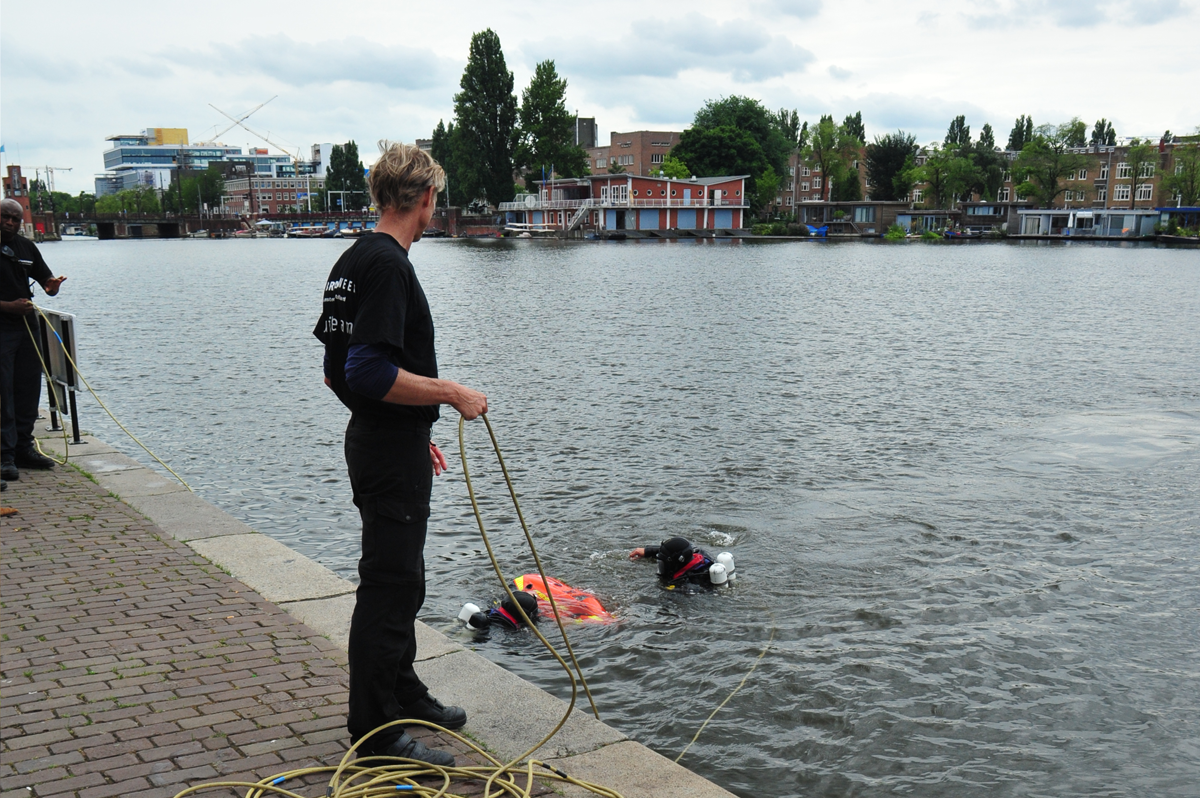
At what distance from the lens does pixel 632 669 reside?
6668 mm

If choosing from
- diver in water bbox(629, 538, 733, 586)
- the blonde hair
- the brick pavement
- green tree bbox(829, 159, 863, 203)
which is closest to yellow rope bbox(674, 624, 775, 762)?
diver in water bbox(629, 538, 733, 586)

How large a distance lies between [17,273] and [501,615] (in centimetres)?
567

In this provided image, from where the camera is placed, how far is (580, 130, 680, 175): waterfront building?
530 feet

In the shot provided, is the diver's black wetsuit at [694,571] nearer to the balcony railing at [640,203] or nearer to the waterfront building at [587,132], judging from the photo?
the balcony railing at [640,203]

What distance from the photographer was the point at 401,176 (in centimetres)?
371

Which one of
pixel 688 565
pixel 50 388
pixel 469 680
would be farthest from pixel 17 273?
pixel 688 565

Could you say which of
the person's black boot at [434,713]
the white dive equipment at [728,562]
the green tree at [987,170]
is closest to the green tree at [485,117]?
the green tree at [987,170]

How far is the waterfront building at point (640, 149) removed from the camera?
161625 mm

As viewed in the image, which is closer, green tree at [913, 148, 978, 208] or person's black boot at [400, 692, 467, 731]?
person's black boot at [400, 692, 467, 731]

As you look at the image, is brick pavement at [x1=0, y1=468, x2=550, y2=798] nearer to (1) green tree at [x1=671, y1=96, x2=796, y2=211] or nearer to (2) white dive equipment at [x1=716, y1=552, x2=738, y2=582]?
(2) white dive equipment at [x1=716, y1=552, x2=738, y2=582]

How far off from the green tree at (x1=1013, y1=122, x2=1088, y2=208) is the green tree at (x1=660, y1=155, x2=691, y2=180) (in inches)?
1674

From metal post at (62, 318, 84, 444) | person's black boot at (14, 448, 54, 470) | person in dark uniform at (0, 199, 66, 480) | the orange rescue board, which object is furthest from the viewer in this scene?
metal post at (62, 318, 84, 444)

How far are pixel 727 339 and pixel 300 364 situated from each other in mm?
11535

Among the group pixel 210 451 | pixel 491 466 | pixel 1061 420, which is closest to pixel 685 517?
pixel 491 466
